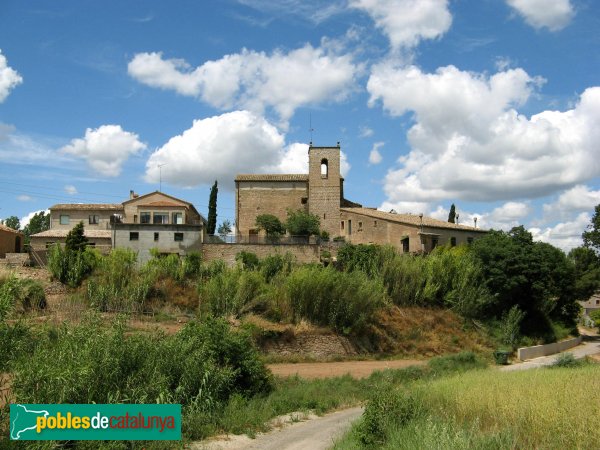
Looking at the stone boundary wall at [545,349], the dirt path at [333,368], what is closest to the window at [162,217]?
the dirt path at [333,368]

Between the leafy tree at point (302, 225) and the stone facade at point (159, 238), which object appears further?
the leafy tree at point (302, 225)

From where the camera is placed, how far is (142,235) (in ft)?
134

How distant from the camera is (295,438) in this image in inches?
567

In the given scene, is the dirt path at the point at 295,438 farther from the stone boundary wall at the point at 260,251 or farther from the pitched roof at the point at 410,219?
A: the pitched roof at the point at 410,219

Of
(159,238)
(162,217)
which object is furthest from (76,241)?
(162,217)

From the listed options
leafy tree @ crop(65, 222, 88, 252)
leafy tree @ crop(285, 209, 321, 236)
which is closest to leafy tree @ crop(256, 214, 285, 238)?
leafy tree @ crop(285, 209, 321, 236)

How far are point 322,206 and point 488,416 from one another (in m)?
39.3

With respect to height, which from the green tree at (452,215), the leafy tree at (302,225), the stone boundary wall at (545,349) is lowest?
the stone boundary wall at (545,349)

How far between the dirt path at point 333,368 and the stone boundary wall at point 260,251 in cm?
1370

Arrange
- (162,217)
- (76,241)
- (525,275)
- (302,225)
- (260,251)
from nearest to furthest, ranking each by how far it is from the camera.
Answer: (76,241) < (525,275) < (260,251) < (302,225) < (162,217)

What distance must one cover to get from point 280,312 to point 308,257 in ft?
40.3

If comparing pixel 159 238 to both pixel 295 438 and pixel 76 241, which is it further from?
pixel 295 438

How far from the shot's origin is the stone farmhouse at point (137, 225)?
40562 mm

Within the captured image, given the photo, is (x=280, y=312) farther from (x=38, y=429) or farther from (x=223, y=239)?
(x=38, y=429)
